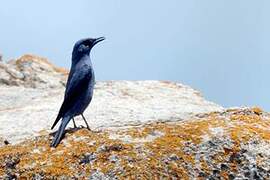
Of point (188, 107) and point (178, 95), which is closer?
point (188, 107)

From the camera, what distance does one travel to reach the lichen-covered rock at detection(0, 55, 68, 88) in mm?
22634

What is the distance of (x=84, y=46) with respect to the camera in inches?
491

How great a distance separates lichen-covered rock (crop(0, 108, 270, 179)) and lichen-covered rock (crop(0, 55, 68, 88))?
1154 cm

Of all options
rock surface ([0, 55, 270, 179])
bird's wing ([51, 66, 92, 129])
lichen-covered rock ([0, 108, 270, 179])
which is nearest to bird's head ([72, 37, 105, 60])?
bird's wing ([51, 66, 92, 129])

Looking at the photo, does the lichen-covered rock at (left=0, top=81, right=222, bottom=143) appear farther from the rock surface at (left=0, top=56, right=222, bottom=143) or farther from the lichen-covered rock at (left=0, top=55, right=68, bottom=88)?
the lichen-covered rock at (left=0, top=55, right=68, bottom=88)

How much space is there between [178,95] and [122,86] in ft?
5.97

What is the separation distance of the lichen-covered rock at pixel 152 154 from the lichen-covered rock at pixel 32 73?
37.9ft

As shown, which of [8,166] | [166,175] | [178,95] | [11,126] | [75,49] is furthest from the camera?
[178,95]

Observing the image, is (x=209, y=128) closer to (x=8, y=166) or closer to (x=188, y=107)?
(x=8, y=166)

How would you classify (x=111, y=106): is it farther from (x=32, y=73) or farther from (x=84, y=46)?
(x=32, y=73)

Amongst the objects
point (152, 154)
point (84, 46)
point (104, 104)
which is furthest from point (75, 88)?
point (104, 104)

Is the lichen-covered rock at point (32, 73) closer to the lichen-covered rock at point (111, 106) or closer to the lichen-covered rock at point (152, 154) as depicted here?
the lichen-covered rock at point (111, 106)

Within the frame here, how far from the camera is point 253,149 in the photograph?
10570 millimetres

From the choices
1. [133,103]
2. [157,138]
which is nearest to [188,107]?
[133,103]
